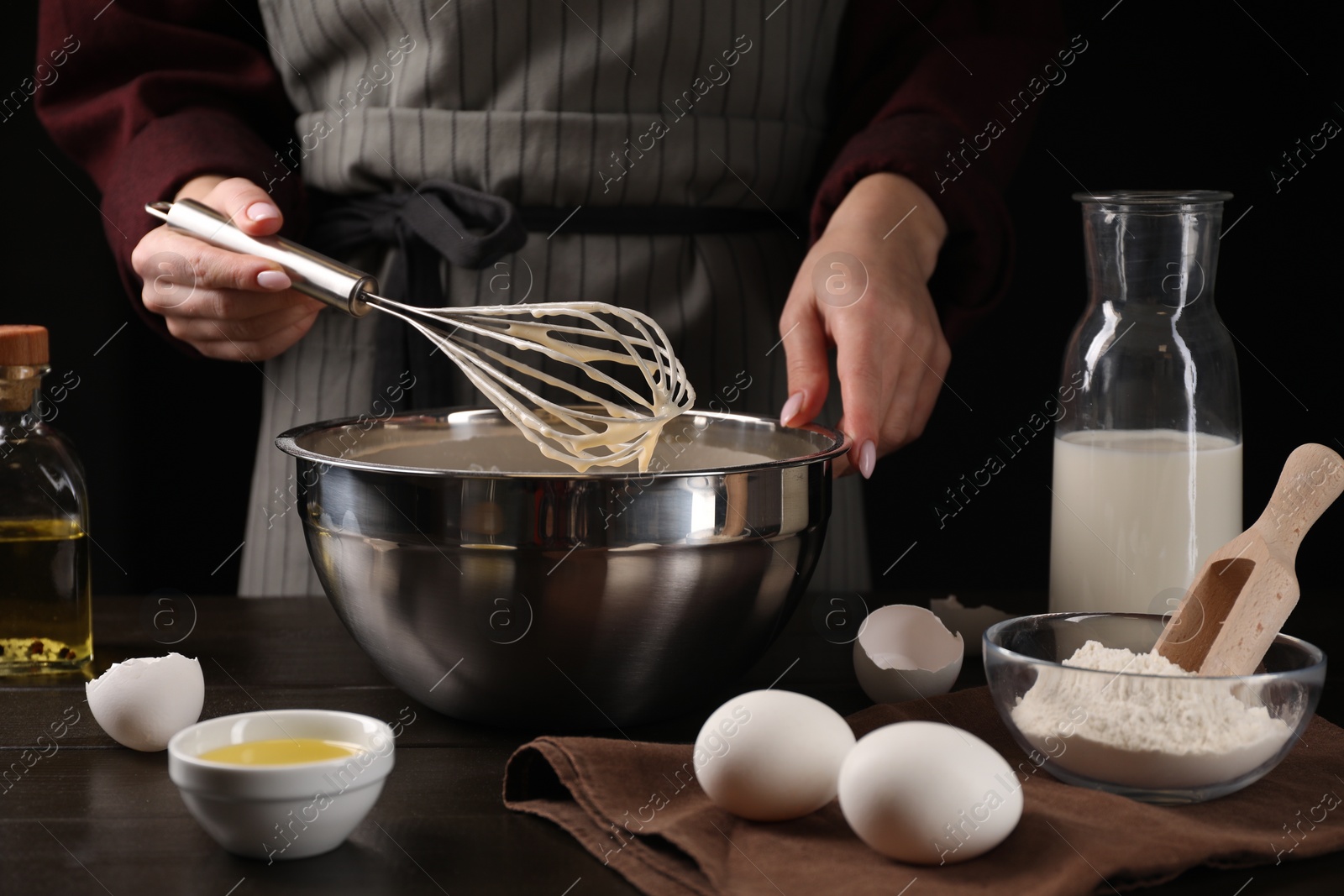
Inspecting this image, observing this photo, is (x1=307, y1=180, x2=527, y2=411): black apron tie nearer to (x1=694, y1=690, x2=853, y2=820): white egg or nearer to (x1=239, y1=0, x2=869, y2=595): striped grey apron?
(x1=239, y1=0, x2=869, y2=595): striped grey apron

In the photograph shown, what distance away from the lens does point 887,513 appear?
220 centimetres

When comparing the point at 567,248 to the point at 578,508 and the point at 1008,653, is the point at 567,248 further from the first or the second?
the point at 1008,653

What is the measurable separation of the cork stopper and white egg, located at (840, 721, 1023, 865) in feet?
2.21

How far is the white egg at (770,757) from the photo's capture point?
0.65 m

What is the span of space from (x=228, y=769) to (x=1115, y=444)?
648 millimetres

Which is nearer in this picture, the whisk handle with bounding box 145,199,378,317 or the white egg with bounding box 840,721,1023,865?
the white egg with bounding box 840,721,1023,865

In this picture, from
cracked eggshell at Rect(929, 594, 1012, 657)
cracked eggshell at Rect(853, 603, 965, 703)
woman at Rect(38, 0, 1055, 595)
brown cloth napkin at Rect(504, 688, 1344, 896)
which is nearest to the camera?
brown cloth napkin at Rect(504, 688, 1344, 896)

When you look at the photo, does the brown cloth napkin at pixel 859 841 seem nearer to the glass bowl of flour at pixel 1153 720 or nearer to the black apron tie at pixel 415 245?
the glass bowl of flour at pixel 1153 720

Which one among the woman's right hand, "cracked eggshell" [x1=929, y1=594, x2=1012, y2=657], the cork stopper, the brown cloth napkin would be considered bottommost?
the brown cloth napkin

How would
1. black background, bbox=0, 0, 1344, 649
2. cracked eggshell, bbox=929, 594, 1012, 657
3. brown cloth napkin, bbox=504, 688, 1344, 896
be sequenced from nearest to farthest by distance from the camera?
brown cloth napkin, bbox=504, 688, 1344, 896
cracked eggshell, bbox=929, 594, 1012, 657
black background, bbox=0, 0, 1344, 649

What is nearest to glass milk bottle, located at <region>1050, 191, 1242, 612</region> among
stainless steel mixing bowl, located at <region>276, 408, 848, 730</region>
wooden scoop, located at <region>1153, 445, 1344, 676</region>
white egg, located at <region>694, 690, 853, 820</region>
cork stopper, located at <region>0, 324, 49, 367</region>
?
wooden scoop, located at <region>1153, 445, 1344, 676</region>

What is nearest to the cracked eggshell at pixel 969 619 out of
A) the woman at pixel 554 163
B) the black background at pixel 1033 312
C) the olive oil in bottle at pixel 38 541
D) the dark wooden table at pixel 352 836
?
the dark wooden table at pixel 352 836

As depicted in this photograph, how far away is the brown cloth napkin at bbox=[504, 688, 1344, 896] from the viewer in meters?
0.61

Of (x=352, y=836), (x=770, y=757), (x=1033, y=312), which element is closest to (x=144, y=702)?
(x=352, y=836)
